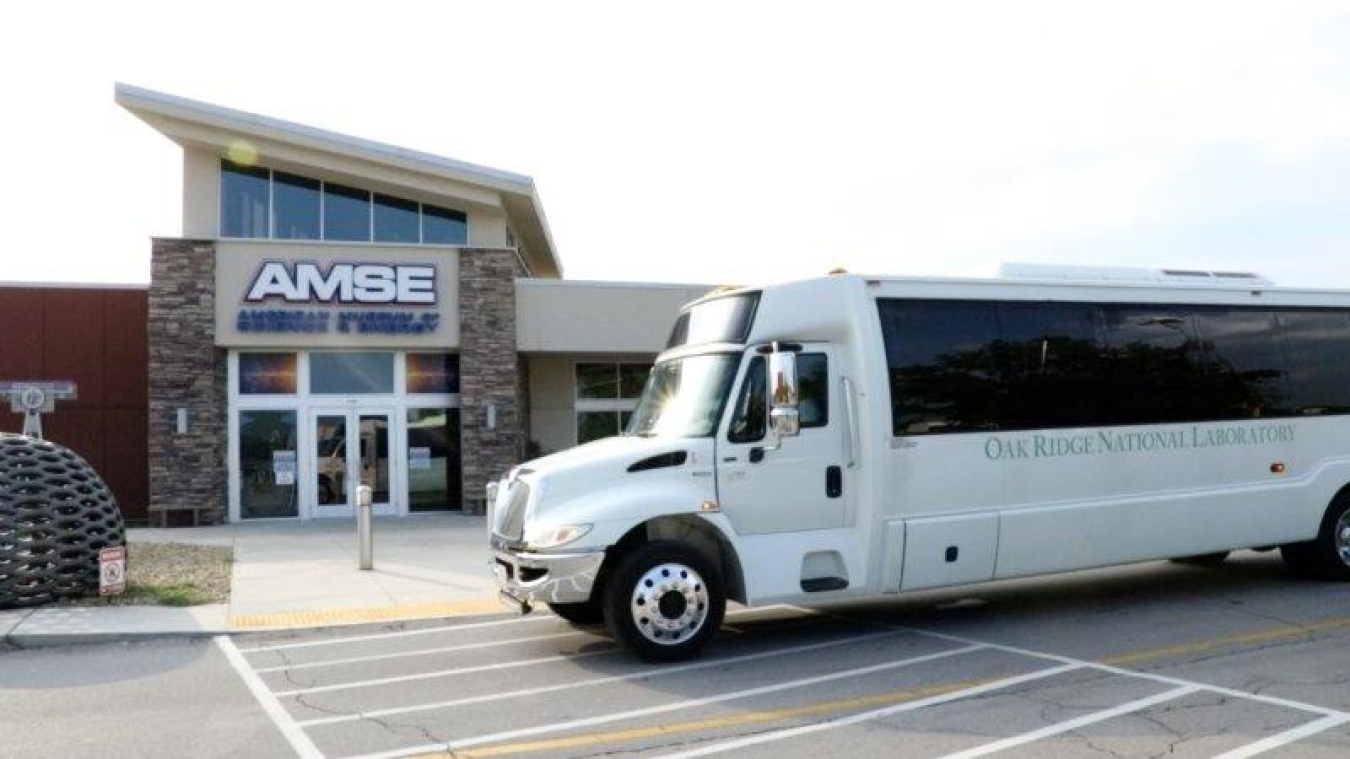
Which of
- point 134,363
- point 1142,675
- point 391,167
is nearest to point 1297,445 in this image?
point 1142,675

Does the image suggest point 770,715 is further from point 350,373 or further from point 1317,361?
point 350,373

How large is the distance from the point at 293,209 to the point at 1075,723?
20.7m

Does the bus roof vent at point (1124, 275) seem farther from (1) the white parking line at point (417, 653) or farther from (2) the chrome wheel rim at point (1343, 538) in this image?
(1) the white parking line at point (417, 653)

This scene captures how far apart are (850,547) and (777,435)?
1107 millimetres

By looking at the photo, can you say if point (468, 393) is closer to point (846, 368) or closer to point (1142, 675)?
point (846, 368)

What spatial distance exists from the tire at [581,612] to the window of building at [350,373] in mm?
13051

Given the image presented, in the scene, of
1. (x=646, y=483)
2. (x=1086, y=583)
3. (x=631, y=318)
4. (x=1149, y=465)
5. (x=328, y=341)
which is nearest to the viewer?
(x=646, y=483)

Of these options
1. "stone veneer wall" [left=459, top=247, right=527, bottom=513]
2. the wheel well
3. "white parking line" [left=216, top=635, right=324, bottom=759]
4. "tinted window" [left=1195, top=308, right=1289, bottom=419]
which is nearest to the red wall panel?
"stone veneer wall" [left=459, top=247, right=527, bottom=513]

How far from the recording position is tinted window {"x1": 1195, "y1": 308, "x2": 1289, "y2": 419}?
34.4ft

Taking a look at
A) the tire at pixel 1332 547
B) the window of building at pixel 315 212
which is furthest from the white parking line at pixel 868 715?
the window of building at pixel 315 212

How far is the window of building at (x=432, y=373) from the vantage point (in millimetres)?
21672

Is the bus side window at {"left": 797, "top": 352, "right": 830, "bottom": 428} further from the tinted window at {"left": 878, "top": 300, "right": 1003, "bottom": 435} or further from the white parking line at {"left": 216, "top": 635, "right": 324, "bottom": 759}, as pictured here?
the white parking line at {"left": 216, "top": 635, "right": 324, "bottom": 759}

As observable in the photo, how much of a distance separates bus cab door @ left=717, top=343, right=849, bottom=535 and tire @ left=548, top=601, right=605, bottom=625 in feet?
5.51

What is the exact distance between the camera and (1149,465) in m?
9.93
